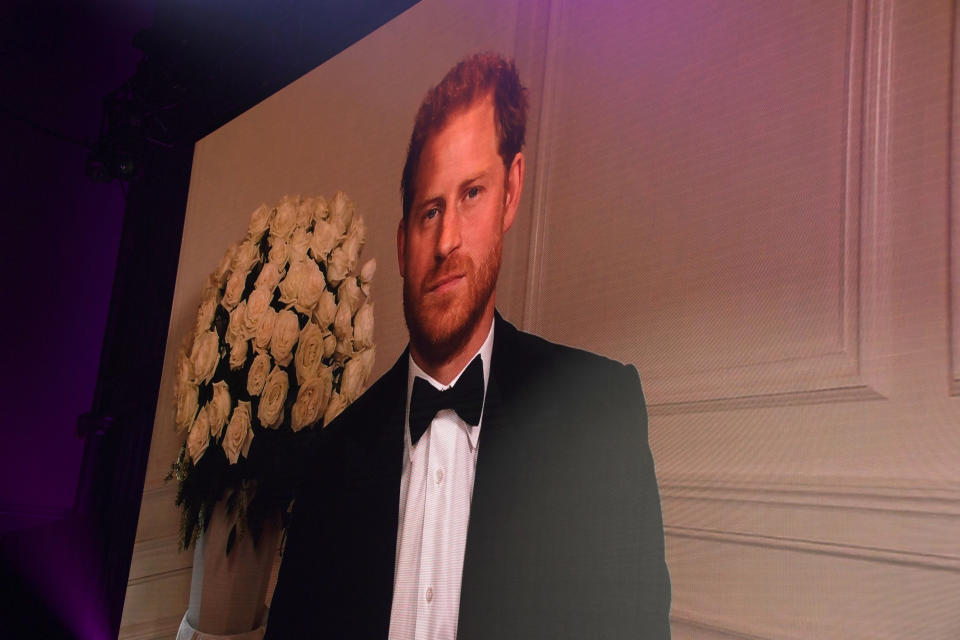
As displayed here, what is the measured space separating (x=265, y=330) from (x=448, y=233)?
49 centimetres

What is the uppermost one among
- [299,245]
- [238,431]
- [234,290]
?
[299,245]

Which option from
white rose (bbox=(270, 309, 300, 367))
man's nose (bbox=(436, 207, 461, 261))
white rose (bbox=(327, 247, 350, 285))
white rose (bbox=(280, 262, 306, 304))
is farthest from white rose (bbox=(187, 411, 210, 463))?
man's nose (bbox=(436, 207, 461, 261))

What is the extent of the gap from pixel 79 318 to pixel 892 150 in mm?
4066

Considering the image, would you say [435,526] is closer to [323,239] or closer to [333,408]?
[333,408]

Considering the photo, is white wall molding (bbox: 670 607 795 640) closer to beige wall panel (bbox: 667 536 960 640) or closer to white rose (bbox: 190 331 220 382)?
beige wall panel (bbox: 667 536 960 640)

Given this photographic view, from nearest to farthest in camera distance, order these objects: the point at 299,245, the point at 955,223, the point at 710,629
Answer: the point at 955,223, the point at 710,629, the point at 299,245

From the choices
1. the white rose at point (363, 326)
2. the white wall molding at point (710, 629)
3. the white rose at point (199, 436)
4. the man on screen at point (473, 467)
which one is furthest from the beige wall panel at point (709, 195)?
the white rose at point (199, 436)

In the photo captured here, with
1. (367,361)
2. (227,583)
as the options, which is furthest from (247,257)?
(227,583)

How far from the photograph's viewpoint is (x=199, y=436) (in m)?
2.13

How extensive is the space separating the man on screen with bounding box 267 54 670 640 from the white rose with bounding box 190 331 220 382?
12.4 inches

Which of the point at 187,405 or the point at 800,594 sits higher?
the point at 187,405

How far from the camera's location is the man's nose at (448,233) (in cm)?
202

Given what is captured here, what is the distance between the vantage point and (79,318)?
447 centimetres

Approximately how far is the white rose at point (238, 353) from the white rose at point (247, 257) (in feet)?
0.61
